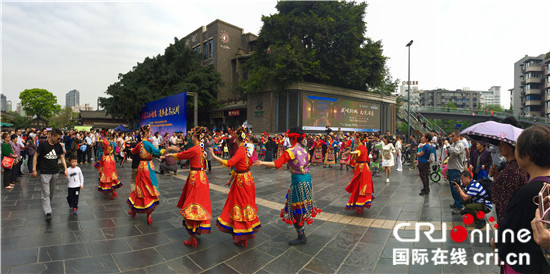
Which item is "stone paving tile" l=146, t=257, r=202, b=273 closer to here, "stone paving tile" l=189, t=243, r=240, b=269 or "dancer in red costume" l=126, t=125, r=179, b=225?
"stone paving tile" l=189, t=243, r=240, b=269

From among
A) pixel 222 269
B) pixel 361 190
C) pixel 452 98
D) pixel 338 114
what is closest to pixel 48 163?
pixel 222 269

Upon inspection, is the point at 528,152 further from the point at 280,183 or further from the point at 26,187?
the point at 26,187

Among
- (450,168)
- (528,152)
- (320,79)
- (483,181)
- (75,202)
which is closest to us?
(528,152)

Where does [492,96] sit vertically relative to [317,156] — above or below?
above

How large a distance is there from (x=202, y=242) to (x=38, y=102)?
62.6 m

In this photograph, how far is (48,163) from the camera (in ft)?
17.6

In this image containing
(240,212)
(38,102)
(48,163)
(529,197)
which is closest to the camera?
(529,197)

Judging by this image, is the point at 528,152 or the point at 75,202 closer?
the point at 528,152

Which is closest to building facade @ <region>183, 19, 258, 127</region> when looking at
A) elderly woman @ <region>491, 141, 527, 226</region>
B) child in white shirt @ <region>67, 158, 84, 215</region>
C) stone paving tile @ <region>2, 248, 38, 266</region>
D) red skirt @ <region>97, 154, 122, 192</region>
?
→ red skirt @ <region>97, 154, 122, 192</region>

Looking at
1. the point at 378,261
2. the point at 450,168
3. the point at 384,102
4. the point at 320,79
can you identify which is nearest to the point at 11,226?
the point at 378,261

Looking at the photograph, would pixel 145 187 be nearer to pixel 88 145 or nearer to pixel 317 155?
pixel 317 155

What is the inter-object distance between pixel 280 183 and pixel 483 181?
6221mm

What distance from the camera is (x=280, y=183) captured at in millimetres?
9547

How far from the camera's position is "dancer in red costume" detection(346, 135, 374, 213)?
600 centimetres
